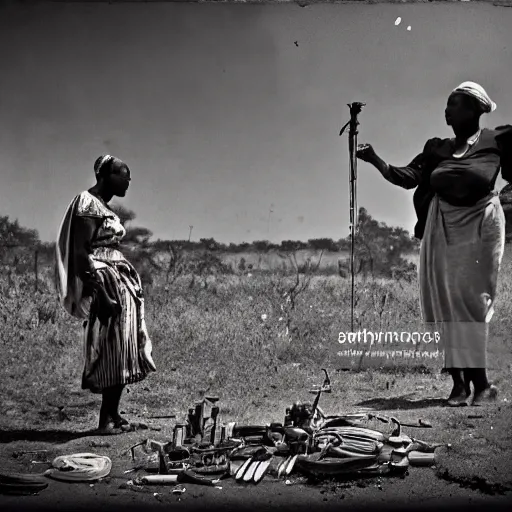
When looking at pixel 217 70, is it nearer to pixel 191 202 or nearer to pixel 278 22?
pixel 278 22

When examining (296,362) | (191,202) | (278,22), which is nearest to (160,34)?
(278,22)

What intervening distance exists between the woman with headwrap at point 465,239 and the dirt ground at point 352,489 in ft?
1.14

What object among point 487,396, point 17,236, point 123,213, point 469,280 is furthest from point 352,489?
point 17,236

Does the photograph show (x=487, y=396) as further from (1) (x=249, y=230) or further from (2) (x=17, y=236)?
(2) (x=17, y=236)

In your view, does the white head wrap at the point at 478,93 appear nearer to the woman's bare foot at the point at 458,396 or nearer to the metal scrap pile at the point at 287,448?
the woman's bare foot at the point at 458,396

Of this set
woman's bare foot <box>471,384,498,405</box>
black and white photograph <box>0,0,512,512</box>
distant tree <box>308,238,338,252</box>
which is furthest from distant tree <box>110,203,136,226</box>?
woman's bare foot <box>471,384,498,405</box>

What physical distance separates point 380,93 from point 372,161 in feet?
1.78

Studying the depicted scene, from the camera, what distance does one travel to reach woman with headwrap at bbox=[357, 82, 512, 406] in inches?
233

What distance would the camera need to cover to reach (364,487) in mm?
5656

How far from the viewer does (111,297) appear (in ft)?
19.4

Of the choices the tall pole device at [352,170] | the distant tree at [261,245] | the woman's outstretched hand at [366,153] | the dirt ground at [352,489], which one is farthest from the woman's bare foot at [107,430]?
the woman's outstretched hand at [366,153]

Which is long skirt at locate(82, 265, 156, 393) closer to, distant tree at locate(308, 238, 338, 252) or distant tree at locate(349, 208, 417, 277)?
distant tree at locate(308, 238, 338, 252)

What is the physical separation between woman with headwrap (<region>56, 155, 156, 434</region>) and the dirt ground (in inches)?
19.4

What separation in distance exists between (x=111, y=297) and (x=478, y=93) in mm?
3233
